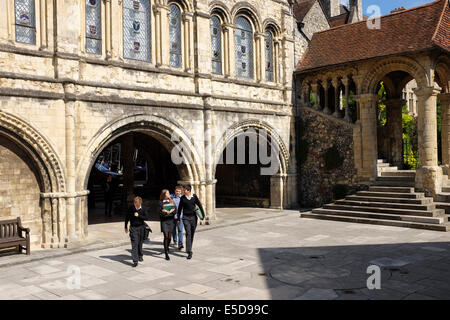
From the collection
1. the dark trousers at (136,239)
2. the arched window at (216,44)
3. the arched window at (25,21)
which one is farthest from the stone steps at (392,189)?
the arched window at (25,21)

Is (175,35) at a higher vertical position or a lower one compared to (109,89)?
higher

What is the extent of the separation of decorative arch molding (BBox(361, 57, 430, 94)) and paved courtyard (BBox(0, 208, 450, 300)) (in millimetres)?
5612

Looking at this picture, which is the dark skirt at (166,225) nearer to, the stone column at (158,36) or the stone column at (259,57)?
the stone column at (158,36)

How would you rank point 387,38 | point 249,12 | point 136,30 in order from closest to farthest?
point 136,30 → point 387,38 → point 249,12

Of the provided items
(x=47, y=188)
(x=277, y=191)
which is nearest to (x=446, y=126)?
(x=277, y=191)

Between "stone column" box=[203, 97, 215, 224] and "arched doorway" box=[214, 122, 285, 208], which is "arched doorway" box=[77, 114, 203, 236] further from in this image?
"arched doorway" box=[214, 122, 285, 208]

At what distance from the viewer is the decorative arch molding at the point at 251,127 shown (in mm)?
14992

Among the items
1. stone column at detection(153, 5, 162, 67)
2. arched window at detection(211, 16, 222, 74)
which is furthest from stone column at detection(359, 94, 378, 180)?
stone column at detection(153, 5, 162, 67)

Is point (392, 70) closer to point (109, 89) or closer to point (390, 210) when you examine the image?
point (390, 210)

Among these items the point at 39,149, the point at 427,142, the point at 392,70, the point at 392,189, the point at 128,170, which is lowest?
the point at 392,189

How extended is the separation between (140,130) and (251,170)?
822cm

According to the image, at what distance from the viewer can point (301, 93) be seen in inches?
723

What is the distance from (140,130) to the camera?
42.3 feet

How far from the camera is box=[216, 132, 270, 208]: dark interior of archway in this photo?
Result: 63.9ft
